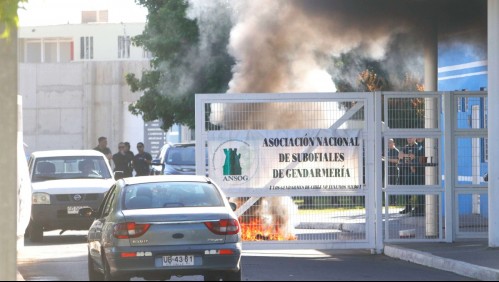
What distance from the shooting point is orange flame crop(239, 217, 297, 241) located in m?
18.9

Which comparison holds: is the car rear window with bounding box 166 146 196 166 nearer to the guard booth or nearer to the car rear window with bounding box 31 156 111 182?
the car rear window with bounding box 31 156 111 182

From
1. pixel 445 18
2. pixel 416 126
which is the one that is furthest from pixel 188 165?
pixel 416 126

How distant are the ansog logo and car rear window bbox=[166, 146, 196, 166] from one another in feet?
29.5

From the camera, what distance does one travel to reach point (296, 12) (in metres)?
23.6

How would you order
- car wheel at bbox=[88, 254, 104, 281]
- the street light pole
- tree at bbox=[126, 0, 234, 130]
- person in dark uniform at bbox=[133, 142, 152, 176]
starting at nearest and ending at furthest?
the street light pole, car wheel at bbox=[88, 254, 104, 281], person in dark uniform at bbox=[133, 142, 152, 176], tree at bbox=[126, 0, 234, 130]

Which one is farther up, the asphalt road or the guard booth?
the guard booth

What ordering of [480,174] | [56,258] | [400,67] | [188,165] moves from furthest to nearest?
[400,67] → [188,165] → [480,174] → [56,258]

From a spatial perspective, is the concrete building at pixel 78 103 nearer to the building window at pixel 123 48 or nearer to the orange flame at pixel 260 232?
the building window at pixel 123 48

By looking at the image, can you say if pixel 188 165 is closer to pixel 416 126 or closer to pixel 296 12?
pixel 296 12

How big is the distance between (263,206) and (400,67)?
41.1 feet

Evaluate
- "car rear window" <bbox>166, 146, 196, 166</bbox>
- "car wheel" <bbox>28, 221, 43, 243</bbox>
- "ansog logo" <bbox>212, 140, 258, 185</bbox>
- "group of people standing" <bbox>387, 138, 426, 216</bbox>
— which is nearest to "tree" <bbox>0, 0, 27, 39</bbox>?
"ansog logo" <bbox>212, 140, 258, 185</bbox>

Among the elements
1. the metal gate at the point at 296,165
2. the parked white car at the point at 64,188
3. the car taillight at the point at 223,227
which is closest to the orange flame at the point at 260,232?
the metal gate at the point at 296,165

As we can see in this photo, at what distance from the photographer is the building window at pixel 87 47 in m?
92.7

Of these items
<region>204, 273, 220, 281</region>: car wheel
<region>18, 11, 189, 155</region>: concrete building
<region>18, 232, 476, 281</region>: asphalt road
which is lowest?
<region>18, 232, 476, 281</region>: asphalt road
